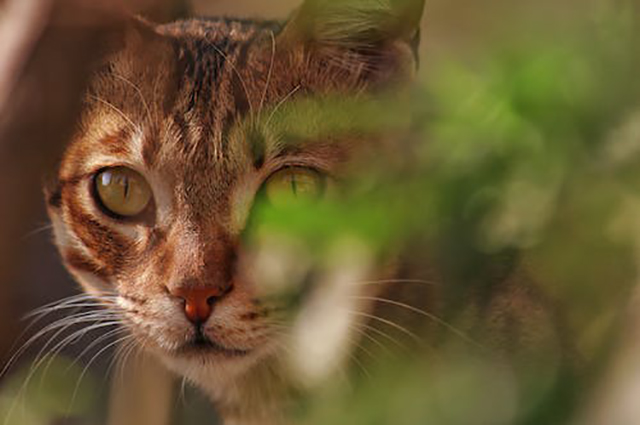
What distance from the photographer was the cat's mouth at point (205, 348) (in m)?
1.06

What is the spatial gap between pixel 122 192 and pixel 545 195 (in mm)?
825

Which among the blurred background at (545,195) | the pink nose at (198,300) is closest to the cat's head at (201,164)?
the pink nose at (198,300)

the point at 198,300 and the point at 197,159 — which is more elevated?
the point at 197,159

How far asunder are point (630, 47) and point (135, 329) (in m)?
0.86

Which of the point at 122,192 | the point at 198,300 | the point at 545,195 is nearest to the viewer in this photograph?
the point at 545,195

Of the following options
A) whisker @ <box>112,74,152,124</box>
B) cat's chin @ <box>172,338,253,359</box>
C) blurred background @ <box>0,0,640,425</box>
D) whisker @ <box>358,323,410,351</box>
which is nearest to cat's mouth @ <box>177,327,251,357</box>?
cat's chin @ <box>172,338,253,359</box>

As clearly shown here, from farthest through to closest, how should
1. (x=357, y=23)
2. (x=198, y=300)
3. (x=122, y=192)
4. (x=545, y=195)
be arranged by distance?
1. (x=122, y=192)
2. (x=198, y=300)
3. (x=357, y=23)
4. (x=545, y=195)

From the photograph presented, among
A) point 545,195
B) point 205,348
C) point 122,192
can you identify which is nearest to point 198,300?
point 205,348

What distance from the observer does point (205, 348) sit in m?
1.09

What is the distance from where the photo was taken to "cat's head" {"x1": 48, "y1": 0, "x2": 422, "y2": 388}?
976 mm

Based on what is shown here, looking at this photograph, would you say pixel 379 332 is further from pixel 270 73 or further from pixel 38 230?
pixel 38 230

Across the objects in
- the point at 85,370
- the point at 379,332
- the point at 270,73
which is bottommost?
the point at 85,370

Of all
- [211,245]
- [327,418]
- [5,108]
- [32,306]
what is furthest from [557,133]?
[32,306]

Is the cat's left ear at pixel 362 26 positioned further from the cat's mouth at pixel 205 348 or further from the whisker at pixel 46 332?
the whisker at pixel 46 332
